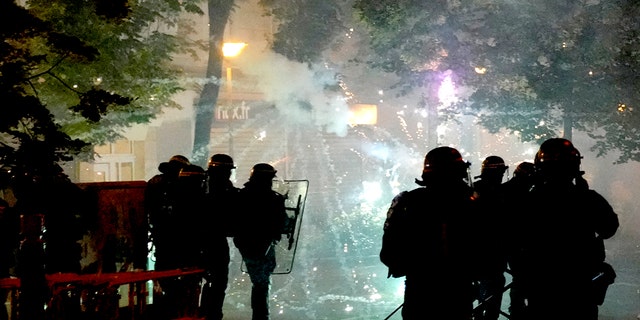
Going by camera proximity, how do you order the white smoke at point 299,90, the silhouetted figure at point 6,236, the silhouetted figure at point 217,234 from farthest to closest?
the white smoke at point 299,90, the silhouetted figure at point 217,234, the silhouetted figure at point 6,236

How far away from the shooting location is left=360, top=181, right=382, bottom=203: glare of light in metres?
25.9

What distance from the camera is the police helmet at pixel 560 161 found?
414 cm

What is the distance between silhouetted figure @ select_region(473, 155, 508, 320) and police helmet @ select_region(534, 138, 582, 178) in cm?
54

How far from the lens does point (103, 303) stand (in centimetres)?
458

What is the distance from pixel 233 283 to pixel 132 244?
21.3 feet

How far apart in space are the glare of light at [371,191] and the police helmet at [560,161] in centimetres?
2082

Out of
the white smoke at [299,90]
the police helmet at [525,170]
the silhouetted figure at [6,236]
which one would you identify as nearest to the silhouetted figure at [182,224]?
the silhouetted figure at [6,236]

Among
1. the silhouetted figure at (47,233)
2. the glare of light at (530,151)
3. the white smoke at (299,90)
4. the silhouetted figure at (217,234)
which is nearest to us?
the silhouetted figure at (47,233)

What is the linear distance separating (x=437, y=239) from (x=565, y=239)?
3.82 feet

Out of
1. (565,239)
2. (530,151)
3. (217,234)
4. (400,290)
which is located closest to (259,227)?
(217,234)

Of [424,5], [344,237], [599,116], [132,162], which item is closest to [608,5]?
[599,116]

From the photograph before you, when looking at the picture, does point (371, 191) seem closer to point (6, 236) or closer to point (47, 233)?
point (47, 233)

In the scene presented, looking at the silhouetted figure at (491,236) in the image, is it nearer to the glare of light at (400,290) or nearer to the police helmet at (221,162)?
the police helmet at (221,162)

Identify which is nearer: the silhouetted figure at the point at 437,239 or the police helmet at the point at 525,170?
the silhouetted figure at the point at 437,239
